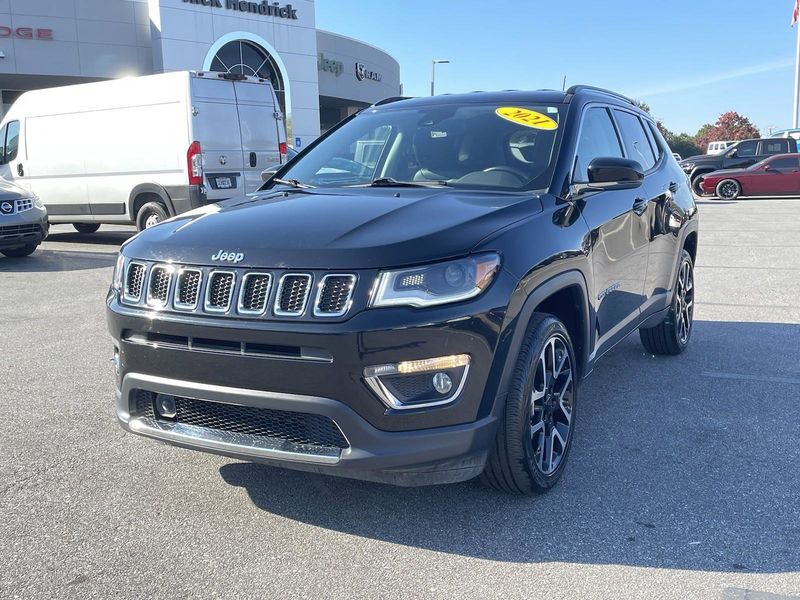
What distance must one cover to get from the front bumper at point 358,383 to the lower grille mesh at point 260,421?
0.04 meters

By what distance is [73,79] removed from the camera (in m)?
28.2

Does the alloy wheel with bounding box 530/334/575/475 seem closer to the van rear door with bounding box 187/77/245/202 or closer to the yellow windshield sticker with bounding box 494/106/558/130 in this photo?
the yellow windshield sticker with bounding box 494/106/558/130

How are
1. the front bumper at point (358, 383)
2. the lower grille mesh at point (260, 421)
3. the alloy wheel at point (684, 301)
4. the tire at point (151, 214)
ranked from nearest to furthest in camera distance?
the front bumper at point (358, 383) < the lower grille mesh at point (260, 421) < the alloy wheel at point (684, 301) < the tire at point (151, 214)

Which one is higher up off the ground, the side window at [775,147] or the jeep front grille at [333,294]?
the side window at [775,147]

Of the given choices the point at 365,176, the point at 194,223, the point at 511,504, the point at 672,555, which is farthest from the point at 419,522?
the point at 365,176

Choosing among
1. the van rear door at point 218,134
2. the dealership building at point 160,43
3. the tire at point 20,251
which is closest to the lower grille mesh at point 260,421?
the van rear door at point 218,134

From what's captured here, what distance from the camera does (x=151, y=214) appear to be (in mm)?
12320

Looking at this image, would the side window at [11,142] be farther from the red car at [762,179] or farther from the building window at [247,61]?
the red car at [762,179]

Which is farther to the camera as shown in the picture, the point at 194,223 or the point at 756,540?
the point at 194,223

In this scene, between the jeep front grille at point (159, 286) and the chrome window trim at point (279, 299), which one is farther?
the jeep front grille at point (159, 286)

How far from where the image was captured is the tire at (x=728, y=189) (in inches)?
961

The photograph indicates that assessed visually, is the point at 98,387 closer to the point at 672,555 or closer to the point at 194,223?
the point at 194,223

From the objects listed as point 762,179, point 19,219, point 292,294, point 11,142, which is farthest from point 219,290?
point 762,179

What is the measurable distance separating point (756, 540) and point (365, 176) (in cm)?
255
